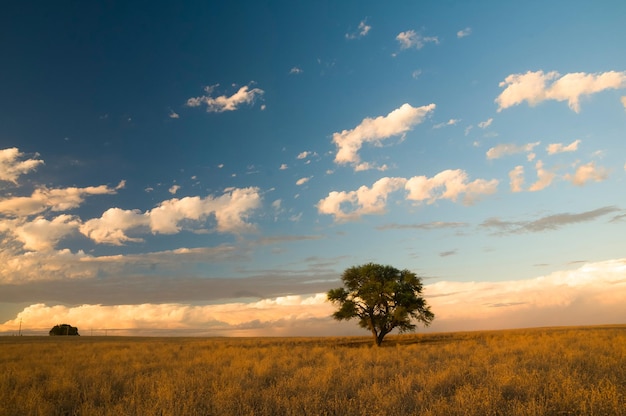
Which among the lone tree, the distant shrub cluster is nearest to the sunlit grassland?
the lone tree

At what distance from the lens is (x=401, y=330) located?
40.8 meters

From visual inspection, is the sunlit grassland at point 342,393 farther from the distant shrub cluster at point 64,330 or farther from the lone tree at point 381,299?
the distant shrub cluster at point 64,330

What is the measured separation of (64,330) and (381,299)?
106786 mm

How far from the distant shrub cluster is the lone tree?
10045 cm

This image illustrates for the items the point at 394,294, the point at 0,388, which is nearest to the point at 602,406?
the point at 0,388

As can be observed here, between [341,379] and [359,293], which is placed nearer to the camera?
[341,379]

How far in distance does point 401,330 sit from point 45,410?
118 ft

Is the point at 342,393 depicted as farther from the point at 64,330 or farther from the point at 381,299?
the point at 64,330

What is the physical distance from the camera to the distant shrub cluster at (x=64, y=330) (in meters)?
109

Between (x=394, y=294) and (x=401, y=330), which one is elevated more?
(x=394, y=294)

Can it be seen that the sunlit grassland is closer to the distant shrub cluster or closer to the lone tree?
the lone tree

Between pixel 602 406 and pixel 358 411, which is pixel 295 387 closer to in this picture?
pixel 358 411

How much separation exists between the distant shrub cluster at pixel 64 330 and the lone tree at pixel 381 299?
10045 cm

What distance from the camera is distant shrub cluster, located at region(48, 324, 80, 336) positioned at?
109000 mm
